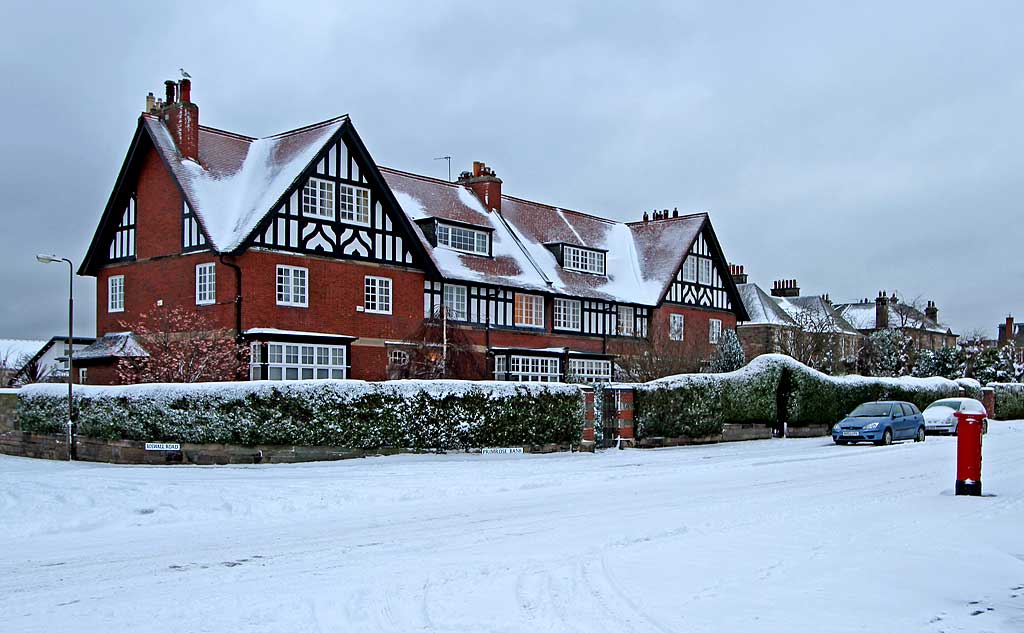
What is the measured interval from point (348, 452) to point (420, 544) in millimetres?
13159

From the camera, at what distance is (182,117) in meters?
36.6

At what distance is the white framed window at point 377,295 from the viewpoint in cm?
3706

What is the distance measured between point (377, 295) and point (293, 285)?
358cm

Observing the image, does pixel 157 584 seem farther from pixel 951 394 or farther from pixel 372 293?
pixel 951 394

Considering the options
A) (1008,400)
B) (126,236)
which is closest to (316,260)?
(126,236)

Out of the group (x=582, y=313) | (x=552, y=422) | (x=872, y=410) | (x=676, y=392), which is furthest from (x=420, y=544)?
(x=582, y=313)

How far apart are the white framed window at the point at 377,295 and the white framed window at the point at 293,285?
94.6 inches

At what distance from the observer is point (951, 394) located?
44250 millimetres

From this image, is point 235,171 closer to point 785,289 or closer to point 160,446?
point 160,446

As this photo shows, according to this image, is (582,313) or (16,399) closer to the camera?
(16,399)

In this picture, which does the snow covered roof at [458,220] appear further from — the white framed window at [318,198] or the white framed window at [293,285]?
the white framed window at [293,285]

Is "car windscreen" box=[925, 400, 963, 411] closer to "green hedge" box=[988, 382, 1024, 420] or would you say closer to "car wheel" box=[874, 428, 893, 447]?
"car wheel" box=[874, 428, 893, 447]

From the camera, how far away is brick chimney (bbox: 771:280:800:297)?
84.8 m

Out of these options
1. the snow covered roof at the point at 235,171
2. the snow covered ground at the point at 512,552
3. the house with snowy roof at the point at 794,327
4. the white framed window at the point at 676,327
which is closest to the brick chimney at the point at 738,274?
the house with snowy roof at the point at 794,327
